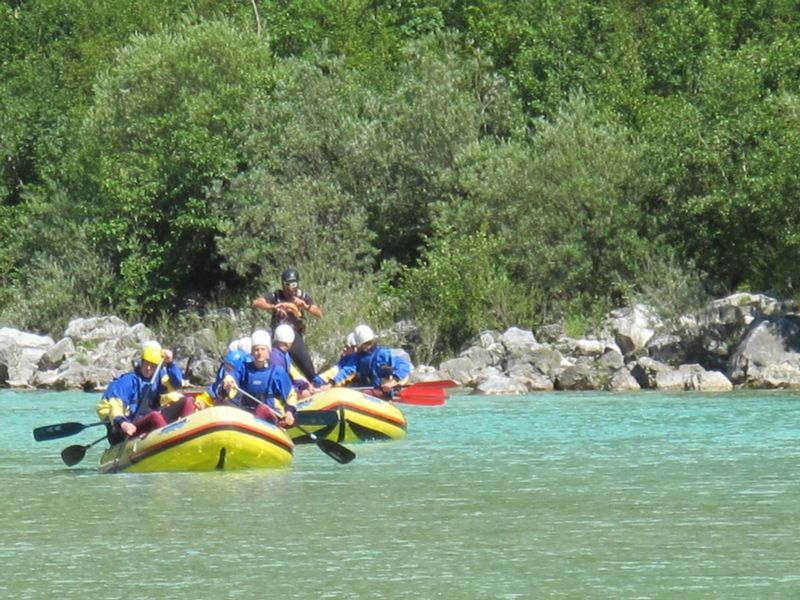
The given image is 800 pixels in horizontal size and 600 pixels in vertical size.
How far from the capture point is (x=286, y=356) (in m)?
17.3

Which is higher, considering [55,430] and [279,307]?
[279,307]

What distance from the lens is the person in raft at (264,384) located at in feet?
51.4

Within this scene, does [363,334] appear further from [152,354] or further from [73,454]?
[152,354]

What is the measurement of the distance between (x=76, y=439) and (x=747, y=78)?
51.8 feet

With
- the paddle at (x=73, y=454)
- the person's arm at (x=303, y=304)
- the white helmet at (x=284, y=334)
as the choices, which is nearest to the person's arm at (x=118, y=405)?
the paddle at (x=73, y=454)

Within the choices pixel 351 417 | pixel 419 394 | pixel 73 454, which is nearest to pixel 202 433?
pixel 73 454

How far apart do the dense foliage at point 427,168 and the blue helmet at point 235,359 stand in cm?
1404

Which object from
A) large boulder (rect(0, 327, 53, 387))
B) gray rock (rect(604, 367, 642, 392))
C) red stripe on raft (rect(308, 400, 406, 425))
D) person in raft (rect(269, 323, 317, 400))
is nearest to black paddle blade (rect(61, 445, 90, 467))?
person in raft (rect(269, 323, 317, 400))

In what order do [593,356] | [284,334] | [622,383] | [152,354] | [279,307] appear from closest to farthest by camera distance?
[152,354] → [284,334] → [279,307] → [622,383] → [593,356]

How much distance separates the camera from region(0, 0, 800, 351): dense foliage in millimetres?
31141

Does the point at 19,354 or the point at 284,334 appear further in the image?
the point at 19,354

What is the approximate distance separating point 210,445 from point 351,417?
372 centimetres

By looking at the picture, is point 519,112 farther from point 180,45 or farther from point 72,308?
point 72,308

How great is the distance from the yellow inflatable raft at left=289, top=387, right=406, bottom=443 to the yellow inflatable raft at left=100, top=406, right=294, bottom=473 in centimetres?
262
